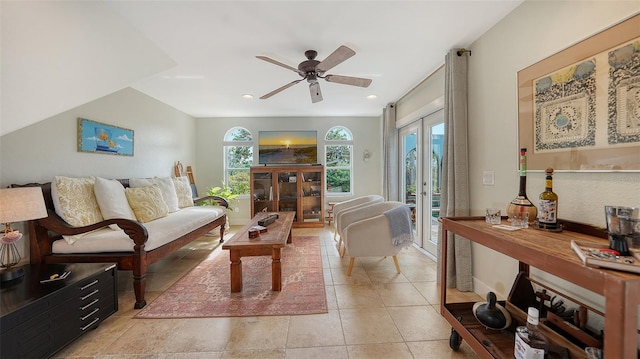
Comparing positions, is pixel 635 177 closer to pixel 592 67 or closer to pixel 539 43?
pixel 592 67

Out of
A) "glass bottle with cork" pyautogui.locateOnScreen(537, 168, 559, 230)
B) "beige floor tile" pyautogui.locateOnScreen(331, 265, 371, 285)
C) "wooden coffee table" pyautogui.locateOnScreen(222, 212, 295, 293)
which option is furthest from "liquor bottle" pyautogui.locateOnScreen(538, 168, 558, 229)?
"wooden coffee table" pyautogui.locateOnScreen(222, 212, 295, 293)

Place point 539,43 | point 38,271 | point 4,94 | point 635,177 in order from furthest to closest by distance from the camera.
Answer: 1. point 38,271
2. point 539,43
3. point 4,94
4. point 635,177

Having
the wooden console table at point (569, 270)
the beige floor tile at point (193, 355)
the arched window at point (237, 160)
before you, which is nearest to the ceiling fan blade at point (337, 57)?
the wooden console table at point (569, 270)

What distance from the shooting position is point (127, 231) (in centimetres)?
220

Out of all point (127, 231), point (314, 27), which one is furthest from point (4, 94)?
point (314, 27)

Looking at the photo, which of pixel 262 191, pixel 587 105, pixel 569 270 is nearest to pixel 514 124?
pixel 587 105

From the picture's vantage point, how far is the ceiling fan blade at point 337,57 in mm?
1926

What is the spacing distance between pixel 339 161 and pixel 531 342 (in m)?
4.73

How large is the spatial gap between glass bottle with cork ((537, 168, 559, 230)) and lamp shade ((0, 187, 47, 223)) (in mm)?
3381

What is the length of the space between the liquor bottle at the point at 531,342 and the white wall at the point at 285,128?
442 centimetres

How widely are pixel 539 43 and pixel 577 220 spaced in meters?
1.26

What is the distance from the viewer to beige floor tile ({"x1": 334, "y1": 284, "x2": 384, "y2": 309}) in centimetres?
219

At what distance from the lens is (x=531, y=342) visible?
1.15m

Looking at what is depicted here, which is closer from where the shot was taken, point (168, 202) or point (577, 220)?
point (577, 220)
